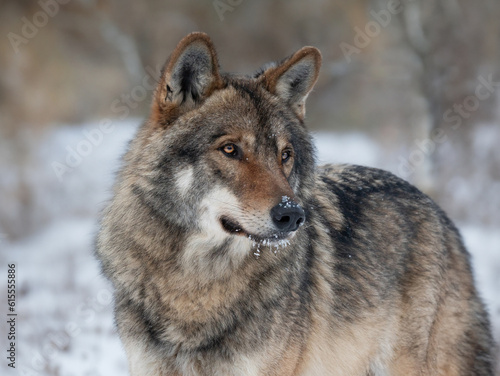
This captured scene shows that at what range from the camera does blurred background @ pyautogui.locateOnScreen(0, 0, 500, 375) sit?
10.0 m

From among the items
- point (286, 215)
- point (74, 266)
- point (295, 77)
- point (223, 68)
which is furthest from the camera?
point (223, 68)

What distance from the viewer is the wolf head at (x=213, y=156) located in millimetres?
3020

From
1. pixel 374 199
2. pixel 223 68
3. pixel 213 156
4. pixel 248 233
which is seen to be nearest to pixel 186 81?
pixel 213 156

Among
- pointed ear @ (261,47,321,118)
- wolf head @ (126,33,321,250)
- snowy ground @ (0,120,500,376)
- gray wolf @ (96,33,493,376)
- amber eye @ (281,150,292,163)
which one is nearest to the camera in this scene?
wolf head @ (126,33,321,250)

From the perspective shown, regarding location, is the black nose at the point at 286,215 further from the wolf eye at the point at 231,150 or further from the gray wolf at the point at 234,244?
the wolf eye at the point at 231,150

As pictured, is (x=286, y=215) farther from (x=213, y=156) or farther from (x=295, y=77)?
(x=295, y=77)

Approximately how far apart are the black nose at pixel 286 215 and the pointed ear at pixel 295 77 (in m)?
0.96

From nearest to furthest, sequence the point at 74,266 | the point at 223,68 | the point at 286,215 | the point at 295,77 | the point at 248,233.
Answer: the point at 286,215 → the point at 248,233 → the point at 295,77 → the point at 74,266 → the point at 223,68

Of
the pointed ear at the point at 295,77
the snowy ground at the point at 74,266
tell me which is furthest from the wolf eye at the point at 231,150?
the snowy ground at the point at 74,266

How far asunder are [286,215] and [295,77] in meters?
1.13

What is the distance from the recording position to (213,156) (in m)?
3.16

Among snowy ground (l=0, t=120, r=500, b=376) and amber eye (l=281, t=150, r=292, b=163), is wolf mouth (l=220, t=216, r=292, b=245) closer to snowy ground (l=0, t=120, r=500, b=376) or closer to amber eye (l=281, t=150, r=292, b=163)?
amber eye (l=281, t=150, r=292, b=163)

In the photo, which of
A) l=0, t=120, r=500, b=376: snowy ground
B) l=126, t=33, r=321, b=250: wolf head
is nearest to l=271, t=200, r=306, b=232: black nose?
l=126, t=33, r=321, b=250: wolf head

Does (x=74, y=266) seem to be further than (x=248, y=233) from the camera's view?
Yes
